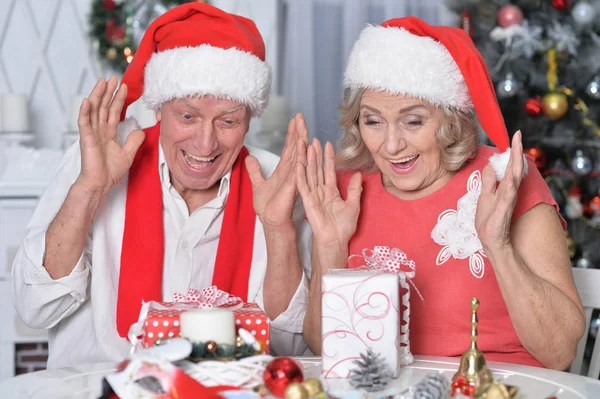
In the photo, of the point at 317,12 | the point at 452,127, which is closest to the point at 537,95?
the point at 317,12

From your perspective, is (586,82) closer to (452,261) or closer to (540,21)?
(540,21)

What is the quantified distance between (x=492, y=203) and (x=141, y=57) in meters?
1.03

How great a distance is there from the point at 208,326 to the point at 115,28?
2563mm

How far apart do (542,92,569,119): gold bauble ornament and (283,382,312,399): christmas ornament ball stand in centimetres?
237

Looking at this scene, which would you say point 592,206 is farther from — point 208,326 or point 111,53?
point 208,326

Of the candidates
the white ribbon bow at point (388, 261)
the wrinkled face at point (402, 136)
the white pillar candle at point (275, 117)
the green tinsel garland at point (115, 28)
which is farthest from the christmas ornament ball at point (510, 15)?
the white ribbon bow at point (388, 261)

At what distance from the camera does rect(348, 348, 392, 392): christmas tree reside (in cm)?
144

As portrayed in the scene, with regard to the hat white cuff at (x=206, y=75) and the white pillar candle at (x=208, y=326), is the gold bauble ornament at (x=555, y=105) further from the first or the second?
the white pillar candle at (x=208, y=326)

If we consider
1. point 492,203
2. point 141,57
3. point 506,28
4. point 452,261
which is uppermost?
point 506,28

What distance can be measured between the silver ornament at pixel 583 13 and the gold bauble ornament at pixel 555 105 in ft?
0.97

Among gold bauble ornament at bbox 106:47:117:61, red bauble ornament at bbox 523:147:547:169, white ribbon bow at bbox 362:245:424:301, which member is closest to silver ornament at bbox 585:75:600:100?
red bauble ornament at bbox 523:147:547:169

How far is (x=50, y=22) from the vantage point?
12.1 feet

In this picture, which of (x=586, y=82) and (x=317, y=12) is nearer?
(x=586, y=82)

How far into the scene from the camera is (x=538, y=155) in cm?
339
